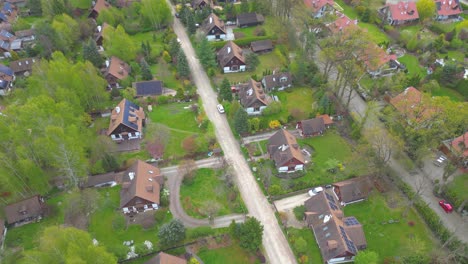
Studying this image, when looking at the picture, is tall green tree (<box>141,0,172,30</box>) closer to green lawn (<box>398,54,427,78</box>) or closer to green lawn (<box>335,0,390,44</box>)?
green lawn (<box>335,0,390,44</box>)

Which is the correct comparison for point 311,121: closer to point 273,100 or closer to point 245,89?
point 273,100

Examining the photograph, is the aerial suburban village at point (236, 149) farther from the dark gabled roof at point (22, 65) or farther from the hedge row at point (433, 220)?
the dark gabled roof at point (22, 65)

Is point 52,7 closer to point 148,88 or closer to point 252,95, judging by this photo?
point 148,88

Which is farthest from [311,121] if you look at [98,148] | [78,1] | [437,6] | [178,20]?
[78,1]

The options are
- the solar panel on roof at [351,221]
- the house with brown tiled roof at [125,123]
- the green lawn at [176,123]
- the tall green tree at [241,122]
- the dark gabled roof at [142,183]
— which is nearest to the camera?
the solar panel on roof at [351,221]

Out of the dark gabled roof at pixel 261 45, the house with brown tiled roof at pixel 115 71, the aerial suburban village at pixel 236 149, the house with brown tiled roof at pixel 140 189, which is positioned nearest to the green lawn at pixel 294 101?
the aerial suburban village at pixel 236 149

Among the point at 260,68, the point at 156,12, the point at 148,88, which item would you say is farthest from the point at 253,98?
the point at 156,12
